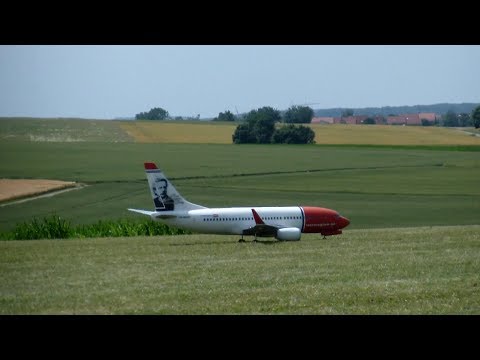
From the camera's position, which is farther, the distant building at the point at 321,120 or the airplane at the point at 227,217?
the distant building at the point at 321,120

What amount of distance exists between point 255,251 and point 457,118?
4721 centimetres

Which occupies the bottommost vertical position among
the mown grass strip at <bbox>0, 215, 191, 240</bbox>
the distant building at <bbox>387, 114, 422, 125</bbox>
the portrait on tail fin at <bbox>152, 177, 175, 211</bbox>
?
the mown grass strip at <bbox>0, 215, 191, 240</bbox>

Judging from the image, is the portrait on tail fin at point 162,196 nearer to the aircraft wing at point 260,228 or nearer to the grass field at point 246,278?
the aircraft wing at point 260,228

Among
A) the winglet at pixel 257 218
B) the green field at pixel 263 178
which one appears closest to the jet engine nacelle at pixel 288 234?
the winglet at pixel 257 218

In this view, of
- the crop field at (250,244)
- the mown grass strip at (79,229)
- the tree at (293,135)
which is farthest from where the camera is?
the tree at (293,135)

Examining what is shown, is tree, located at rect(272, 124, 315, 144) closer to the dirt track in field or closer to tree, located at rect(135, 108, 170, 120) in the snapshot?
tree, located at rect(135, 108, 170, 120)

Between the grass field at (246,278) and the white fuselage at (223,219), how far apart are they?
3.52 m

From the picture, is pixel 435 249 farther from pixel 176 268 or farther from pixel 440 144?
pixel 440 144

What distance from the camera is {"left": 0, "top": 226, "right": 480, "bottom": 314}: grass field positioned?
12742mm

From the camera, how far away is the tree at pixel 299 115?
7731cm

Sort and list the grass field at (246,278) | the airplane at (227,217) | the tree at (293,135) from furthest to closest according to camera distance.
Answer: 1. the tree at (293,135)
2. the airplane at (227,217)
3. the grass field at (246,278)

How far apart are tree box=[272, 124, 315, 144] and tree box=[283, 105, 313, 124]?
995 mm

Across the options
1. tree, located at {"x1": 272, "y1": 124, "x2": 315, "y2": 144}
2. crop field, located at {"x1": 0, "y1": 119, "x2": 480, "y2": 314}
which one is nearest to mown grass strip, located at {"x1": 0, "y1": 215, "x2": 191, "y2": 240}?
crop field, located at {"x1": 0, "y1": 119, "x2": 480, "y2": 314}

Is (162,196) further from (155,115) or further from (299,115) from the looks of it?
(299,115)
